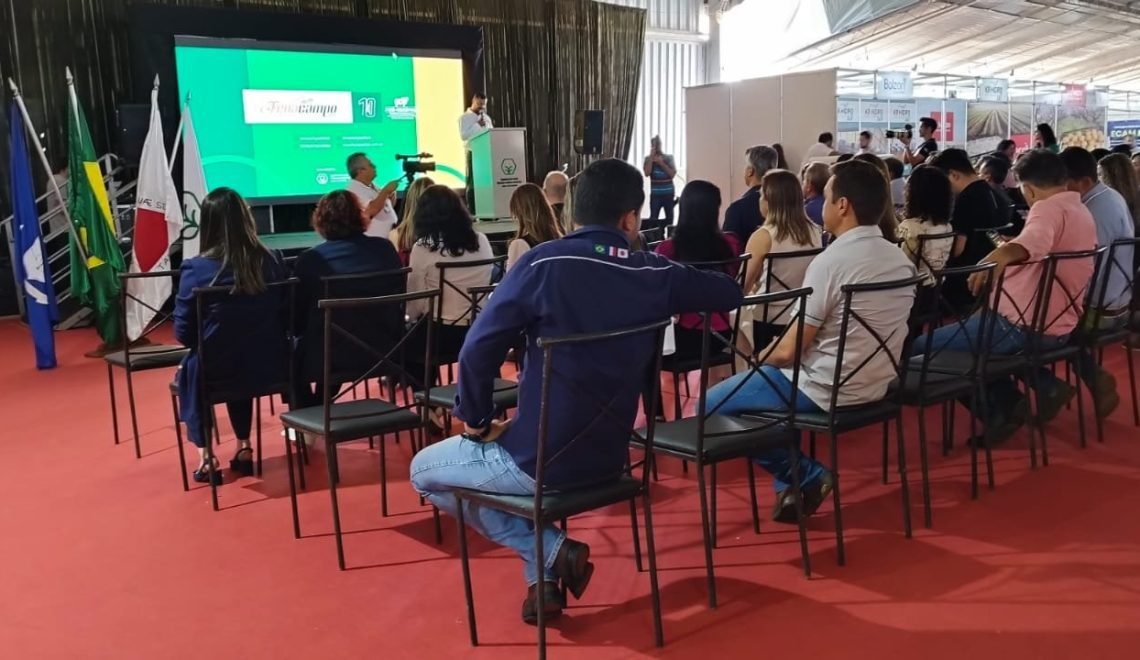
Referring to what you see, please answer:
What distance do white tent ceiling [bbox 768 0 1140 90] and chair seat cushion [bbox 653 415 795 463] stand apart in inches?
443

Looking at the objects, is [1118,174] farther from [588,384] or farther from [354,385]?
[354,385]

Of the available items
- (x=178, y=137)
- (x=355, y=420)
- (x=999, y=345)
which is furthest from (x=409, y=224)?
(x=178, y=137)

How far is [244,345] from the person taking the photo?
3471 mm

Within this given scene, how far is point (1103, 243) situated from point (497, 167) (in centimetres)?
509

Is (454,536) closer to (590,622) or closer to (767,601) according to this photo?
(590,622)

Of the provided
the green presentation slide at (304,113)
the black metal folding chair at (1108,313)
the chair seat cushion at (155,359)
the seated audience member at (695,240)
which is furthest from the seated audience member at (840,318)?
the green presentation slide at (304,113)

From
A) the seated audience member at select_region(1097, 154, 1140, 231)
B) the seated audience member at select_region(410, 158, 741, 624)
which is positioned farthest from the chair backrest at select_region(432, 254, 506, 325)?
the seated audience member at select_region(1097, 154, 1140, 231)

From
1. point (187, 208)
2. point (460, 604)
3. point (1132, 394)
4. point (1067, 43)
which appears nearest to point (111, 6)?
point (187, 208)

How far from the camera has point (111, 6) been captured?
27.3ft

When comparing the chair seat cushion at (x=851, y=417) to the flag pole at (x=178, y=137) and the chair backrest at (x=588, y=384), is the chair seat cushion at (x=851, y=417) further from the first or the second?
the flag pole at (x=178, y=137)

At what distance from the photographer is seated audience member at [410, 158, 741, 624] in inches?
84.0

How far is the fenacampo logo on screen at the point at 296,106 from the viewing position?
846 cm

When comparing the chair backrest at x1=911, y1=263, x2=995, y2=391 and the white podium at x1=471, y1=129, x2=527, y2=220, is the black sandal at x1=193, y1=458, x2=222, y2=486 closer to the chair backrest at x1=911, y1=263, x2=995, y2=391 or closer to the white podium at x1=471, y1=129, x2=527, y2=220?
the chair backrest at x1=911, y1=263, x2=995, y2=391

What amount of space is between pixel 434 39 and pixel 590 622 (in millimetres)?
8624
